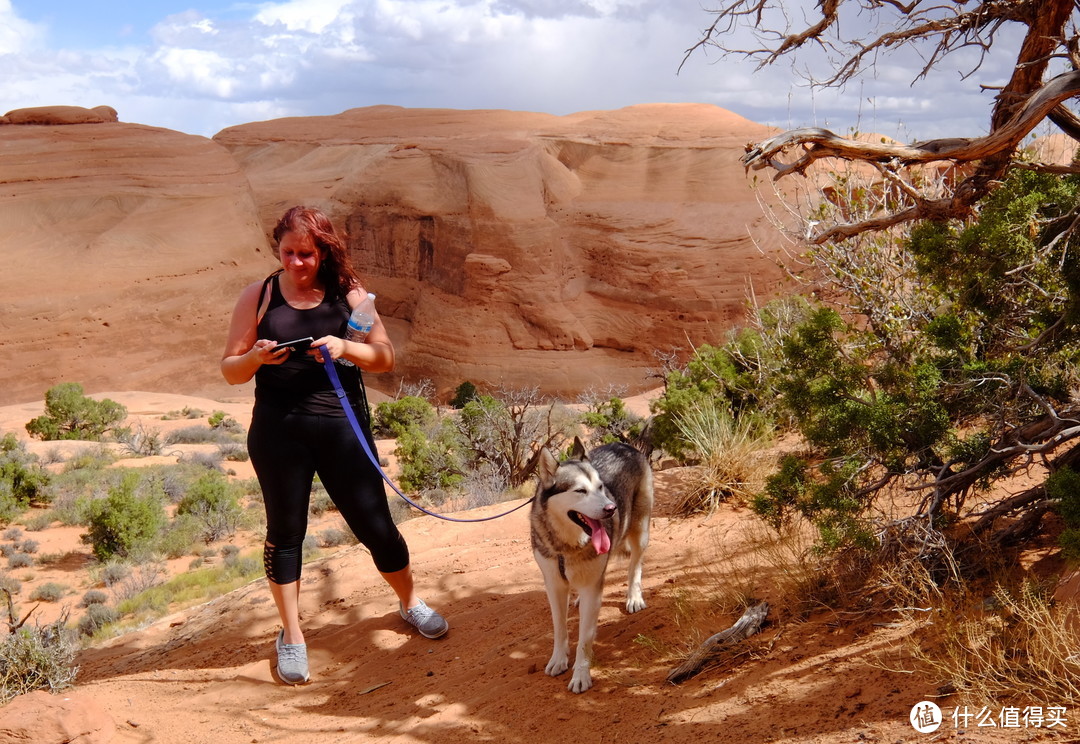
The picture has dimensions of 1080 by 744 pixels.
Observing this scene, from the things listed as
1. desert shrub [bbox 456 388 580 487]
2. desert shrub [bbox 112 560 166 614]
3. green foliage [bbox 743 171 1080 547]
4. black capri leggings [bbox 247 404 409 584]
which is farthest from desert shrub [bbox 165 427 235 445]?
green foliage [bbox 743 171 1080 547]

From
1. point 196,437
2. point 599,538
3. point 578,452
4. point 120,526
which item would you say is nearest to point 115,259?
point 196,437

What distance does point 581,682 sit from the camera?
424 cm

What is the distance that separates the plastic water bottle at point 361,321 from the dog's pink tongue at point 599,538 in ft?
5.23

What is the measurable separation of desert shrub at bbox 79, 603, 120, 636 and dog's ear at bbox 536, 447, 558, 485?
19.1 ft

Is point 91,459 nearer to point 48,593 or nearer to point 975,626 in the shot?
point 48,593

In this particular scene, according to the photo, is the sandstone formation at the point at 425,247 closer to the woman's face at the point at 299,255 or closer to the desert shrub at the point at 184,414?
the desert shrub at the point at 184,414

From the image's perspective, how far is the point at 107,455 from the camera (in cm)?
1438

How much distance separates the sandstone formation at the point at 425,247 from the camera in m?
25.7

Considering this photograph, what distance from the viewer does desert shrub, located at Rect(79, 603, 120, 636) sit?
8.00 metres

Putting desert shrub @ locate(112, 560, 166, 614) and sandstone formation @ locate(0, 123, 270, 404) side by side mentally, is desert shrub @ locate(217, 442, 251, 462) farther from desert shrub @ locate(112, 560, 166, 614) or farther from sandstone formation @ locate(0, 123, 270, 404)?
sandstone formation @ locate(0, 123, 270, 404)

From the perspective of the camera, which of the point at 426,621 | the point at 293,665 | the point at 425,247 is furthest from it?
the point at 425,247

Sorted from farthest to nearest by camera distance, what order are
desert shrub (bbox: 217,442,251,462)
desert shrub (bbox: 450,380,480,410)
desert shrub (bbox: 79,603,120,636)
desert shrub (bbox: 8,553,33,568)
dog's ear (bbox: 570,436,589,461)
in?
desert shrub (bbox: 450,380,480,410) → desert shrub (bbox: 217,442,251,462) → desert shrub (bbox: 8,553,33,568) → desert shrub (bbox: 79,603,120,636) → dog's ear (bbox: 570,436,589,461)

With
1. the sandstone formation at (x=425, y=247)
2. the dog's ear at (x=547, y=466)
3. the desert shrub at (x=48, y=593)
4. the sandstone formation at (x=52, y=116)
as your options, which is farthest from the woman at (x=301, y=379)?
the sandstone formation at (x=52, y=116)

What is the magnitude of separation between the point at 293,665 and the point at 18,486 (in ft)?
29.7
